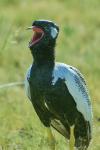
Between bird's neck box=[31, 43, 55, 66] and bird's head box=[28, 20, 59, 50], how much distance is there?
0.09ft

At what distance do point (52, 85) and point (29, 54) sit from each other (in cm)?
498

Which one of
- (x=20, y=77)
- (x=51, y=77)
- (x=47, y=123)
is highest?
(x=51, y=77)

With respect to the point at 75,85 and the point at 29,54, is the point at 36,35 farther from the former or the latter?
the point at 29,54

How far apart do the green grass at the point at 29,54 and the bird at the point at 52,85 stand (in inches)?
25.4

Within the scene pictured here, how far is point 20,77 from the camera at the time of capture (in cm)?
913

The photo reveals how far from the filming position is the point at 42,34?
16.3 ft

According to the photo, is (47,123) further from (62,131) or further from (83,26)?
(83,26)

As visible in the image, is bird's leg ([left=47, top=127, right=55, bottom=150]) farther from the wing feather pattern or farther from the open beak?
the open beak

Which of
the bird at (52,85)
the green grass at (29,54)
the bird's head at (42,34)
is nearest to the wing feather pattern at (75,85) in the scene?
the bird at (52,85)

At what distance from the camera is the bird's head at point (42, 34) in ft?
16.2

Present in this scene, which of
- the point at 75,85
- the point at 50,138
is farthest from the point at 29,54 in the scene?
the point at 75,85

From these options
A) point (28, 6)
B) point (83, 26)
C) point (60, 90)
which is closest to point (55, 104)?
point (60, 90)

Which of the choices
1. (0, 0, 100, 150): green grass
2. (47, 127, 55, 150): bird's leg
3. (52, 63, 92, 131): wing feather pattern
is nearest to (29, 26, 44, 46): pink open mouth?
(52, 63, 92, 131): wing feather pattern

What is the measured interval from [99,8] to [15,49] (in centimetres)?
243
